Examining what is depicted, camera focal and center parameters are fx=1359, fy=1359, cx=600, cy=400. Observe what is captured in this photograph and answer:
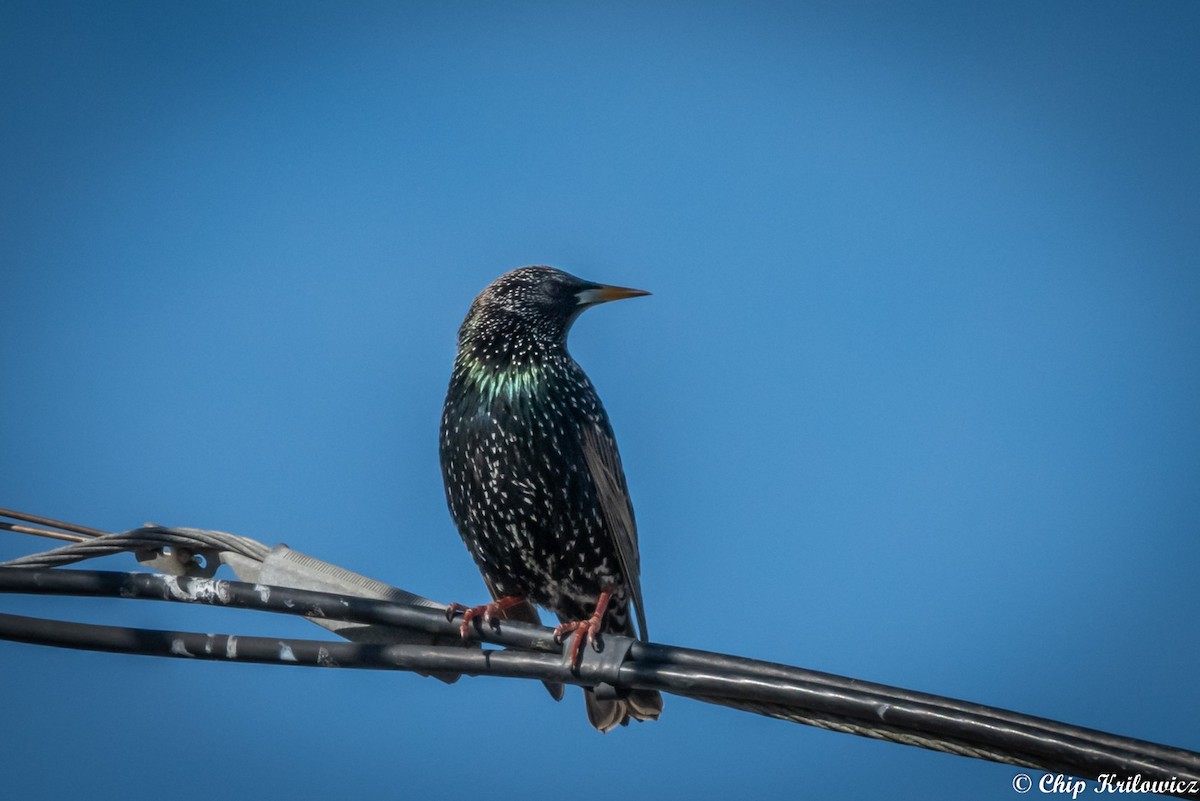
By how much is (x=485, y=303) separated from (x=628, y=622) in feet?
4.47

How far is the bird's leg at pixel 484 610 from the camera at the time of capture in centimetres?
348

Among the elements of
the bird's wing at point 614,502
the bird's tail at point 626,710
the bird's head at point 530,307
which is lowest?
the bird's tail at point 626,710

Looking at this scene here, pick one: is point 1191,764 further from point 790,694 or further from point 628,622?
point 628,622

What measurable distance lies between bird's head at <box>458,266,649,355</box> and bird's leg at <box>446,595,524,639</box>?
92 centimetres

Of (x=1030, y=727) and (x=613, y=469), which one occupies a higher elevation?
(x=613, y=469)

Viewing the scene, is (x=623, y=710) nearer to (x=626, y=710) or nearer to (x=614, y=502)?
(x=626, y=710)

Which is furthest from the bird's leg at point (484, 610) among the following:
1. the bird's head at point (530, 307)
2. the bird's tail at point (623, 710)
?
the bird's head at point (530, 307)

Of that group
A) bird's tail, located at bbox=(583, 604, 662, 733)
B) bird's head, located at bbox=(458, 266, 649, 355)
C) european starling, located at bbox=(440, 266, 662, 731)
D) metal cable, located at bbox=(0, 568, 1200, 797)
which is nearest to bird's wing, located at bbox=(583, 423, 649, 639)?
european starling, located at bbox=(440, 266, 662, 731)

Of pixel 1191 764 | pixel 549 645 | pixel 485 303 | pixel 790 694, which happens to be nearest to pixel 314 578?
pixel 549 645

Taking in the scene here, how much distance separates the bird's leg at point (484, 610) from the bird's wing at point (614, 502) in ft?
1.43

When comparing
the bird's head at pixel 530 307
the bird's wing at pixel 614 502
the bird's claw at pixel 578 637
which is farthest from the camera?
the bird's head at pixel 530 307

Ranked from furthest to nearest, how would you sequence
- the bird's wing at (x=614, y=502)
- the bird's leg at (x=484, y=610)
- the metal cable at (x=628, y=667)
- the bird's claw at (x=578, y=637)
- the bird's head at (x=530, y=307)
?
the bird's head at (x=530, y=307) → the bird's wing at (x=614, y=502) → the bird's leg at (x=484, y=610) → the bird's claw at (x=578, y=637) → the metal cable at (x=628, y=667)

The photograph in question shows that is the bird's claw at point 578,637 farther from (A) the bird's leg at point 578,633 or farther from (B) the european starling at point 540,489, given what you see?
(B) the european starling at point 540,489

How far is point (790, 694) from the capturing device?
2.78 meters
